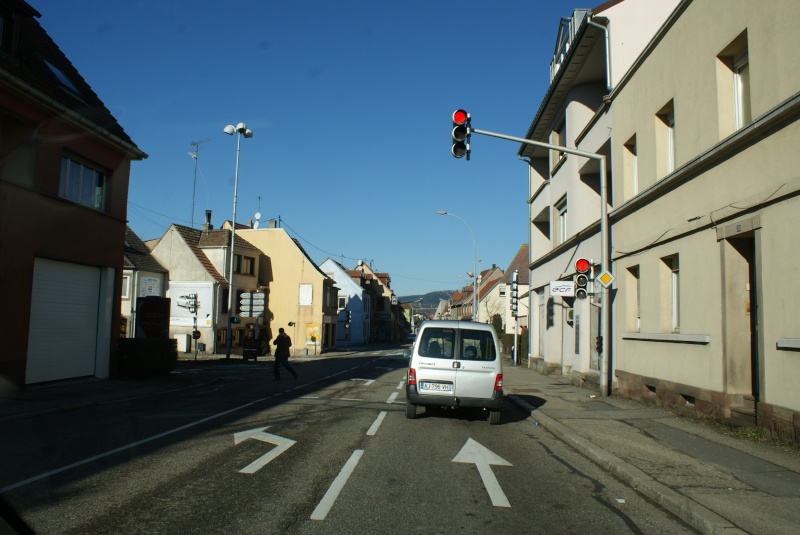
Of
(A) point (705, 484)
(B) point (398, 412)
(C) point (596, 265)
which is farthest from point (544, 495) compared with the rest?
(C) point (596, 265)

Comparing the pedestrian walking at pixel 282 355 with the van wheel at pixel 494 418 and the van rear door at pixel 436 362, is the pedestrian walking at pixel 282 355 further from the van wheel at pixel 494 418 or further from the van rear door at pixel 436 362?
the van wheel at pixel 494 418

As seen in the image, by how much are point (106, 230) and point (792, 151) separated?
56.5 ft

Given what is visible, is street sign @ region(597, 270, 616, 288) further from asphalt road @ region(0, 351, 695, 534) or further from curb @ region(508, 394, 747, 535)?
curb @ region(508, 394, 747, 535)

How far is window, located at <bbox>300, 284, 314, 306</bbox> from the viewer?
2014 inches

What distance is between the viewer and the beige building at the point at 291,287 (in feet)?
167

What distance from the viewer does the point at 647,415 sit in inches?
472

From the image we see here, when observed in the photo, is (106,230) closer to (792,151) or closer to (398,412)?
(398,412)

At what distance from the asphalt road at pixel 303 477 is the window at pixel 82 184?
7.54 m

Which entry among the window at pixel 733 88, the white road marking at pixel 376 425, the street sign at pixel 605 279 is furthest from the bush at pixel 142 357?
the window at pixel 733 88

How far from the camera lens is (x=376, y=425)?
1067cm

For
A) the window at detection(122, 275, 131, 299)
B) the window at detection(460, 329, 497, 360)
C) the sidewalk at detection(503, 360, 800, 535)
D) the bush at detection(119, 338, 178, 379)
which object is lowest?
the sidewalk at detection(503, 360, 800, 535)

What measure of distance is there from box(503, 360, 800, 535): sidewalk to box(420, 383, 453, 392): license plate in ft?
6.27

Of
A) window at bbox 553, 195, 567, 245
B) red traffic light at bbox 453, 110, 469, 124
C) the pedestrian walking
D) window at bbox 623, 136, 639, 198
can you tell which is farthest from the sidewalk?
window at bbox 553, 195, 567, 245

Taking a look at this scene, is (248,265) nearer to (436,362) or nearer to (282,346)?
(282,346)
